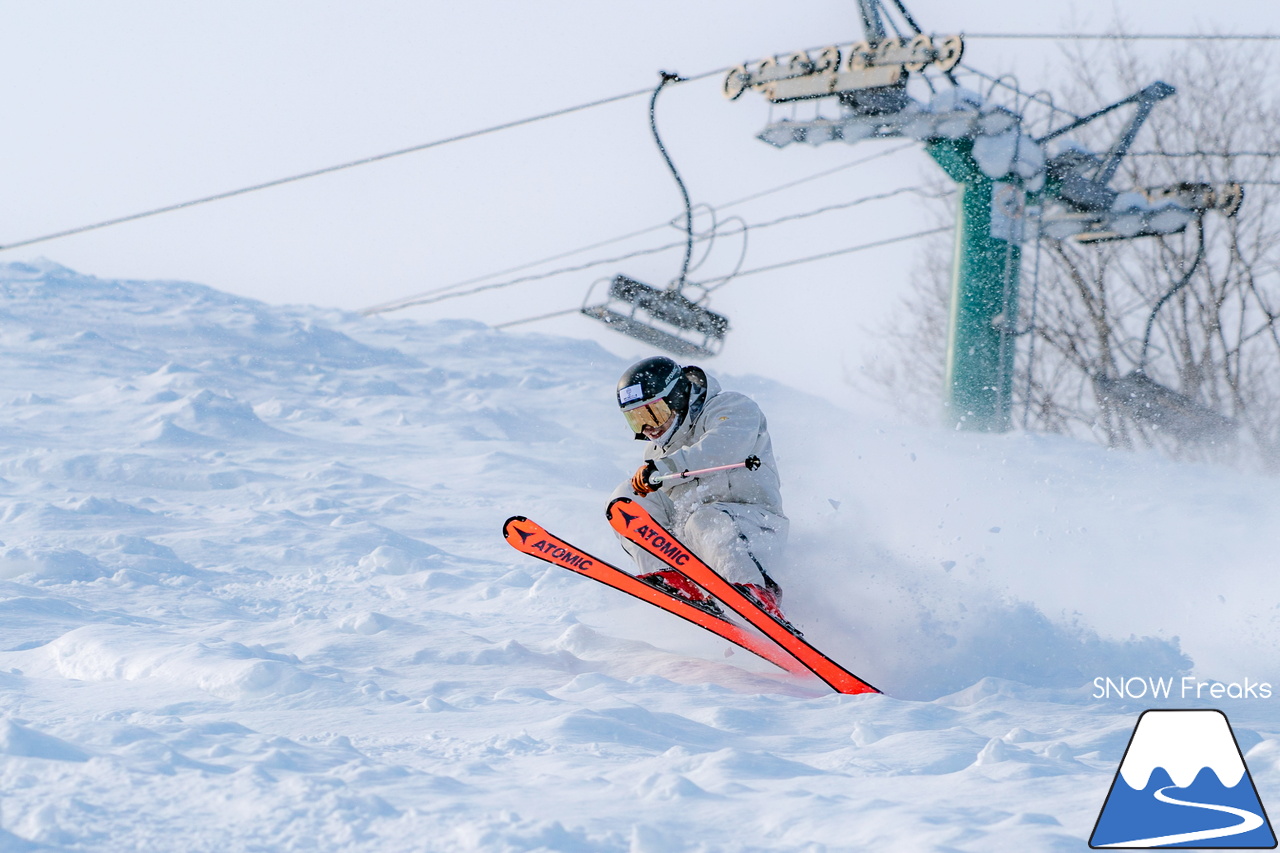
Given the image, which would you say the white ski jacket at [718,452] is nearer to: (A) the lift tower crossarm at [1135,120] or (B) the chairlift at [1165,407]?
(A) the lift tower crossarm at [1135,120]

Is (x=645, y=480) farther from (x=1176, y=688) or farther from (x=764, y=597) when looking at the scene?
(x=1176, y=688)

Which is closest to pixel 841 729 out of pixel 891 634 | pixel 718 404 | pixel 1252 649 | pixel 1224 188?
pixel 891 634

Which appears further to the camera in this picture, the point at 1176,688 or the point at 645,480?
the point at 645,480

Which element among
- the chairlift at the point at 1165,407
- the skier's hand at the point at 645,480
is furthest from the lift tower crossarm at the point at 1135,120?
the skier's hand at the point at 645,480

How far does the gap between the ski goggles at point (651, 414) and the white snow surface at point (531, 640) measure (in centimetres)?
115

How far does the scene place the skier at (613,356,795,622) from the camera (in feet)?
16.6

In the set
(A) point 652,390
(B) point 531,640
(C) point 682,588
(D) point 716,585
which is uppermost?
(A) point 652,390

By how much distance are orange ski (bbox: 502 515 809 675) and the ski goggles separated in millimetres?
775

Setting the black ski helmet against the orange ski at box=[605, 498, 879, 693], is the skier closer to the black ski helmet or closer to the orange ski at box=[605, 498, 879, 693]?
the black ski helmet

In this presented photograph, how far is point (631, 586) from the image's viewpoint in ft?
16.5

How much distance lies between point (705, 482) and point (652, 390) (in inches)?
21.8

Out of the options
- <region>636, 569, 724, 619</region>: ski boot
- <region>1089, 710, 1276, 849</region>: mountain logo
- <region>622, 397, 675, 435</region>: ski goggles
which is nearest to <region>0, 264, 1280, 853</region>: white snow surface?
<region>1089, 710, 1276, 849</region>: mountain logo

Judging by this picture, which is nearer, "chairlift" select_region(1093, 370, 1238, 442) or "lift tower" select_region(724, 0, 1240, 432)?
"lift tower" select_region(724, 0, 1240, 432)

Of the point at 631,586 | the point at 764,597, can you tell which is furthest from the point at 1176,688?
the point at 631,586
